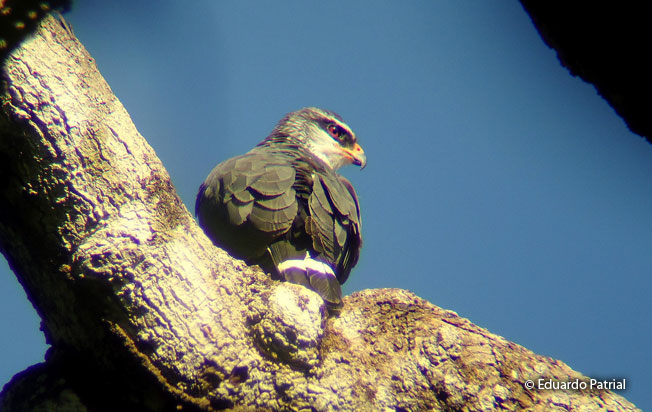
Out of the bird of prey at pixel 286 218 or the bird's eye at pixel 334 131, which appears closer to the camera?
the bird of prey at pixel 286 218

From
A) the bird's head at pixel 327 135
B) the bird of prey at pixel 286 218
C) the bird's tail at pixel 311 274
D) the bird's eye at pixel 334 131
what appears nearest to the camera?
the bird's tail at pixel 311 274

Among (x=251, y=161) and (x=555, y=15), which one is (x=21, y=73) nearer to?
(x=555, y=15)

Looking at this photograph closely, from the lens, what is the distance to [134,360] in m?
2.01

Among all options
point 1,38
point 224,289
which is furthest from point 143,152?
point 1,38

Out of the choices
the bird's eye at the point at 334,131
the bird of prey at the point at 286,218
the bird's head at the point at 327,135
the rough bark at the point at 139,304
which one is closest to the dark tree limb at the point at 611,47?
the rough bark at the point at 139,304

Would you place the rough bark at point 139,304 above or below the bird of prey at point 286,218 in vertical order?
below

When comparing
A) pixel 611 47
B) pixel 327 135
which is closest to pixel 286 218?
pixel 611 47

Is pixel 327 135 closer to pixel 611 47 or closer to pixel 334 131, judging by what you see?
pixel 334 131

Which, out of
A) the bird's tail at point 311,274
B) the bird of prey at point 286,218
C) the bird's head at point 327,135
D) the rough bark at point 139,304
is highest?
the bird's head at point 327,135

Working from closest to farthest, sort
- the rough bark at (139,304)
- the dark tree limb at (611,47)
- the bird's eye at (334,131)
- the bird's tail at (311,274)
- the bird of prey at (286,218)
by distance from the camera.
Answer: the dark tree limb at (611,47) < the rough bark at (139,304) < the bird's tail at (311,274) < the bird of prey at (286,218) < the bird's eye at (334,131)

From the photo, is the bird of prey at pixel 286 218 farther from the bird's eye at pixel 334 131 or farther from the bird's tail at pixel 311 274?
the bird's eye at pixel 334 131

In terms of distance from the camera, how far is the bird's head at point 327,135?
22.2 feet

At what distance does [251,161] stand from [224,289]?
2.12 metres

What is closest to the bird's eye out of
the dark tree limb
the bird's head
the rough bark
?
the bird's head
